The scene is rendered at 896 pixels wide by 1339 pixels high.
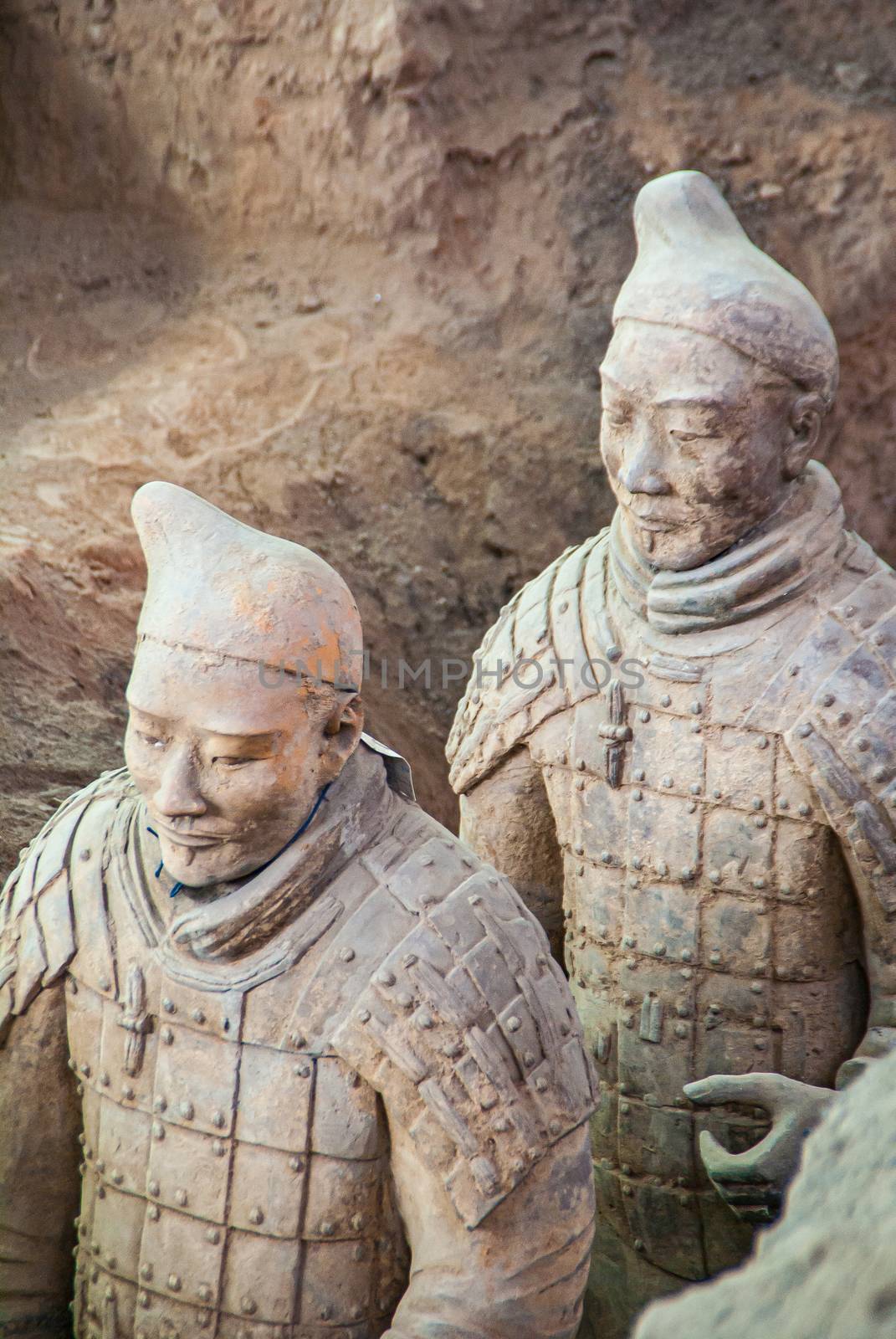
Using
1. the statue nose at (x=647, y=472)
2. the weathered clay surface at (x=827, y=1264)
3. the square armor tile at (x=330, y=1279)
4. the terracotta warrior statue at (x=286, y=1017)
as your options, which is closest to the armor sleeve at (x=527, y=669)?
the statue nose at (x=647, y=472)

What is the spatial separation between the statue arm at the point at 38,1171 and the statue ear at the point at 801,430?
5.84 feet

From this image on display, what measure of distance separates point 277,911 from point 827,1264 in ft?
4.43

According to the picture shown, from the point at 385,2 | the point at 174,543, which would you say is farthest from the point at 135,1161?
the point at 385,2

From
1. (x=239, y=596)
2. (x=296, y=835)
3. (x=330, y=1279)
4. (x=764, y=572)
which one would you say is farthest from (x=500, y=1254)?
(x=764, y=572)

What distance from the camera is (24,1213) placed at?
283cm

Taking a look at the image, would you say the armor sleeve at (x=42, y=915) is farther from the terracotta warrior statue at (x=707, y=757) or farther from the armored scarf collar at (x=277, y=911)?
the terracotta warrior statue at (x=707, y=757)

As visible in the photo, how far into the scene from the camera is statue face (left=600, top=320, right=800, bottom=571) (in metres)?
3.33

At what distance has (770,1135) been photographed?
3.22 m

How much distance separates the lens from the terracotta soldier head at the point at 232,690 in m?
2.47

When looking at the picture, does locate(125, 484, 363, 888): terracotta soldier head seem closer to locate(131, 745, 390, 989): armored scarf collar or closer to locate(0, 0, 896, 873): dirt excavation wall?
locate(131, 745, 390, 989): armored scarf collar

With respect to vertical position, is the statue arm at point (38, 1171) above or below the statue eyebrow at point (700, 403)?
below

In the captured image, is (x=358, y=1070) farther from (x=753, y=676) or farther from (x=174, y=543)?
(x=753, y=676)

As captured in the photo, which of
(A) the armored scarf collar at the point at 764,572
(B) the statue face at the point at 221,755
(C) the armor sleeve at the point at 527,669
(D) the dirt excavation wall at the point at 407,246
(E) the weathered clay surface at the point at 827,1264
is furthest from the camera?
(D) the dirt excavation wall at the point at 407,246

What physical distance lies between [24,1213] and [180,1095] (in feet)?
1.38
